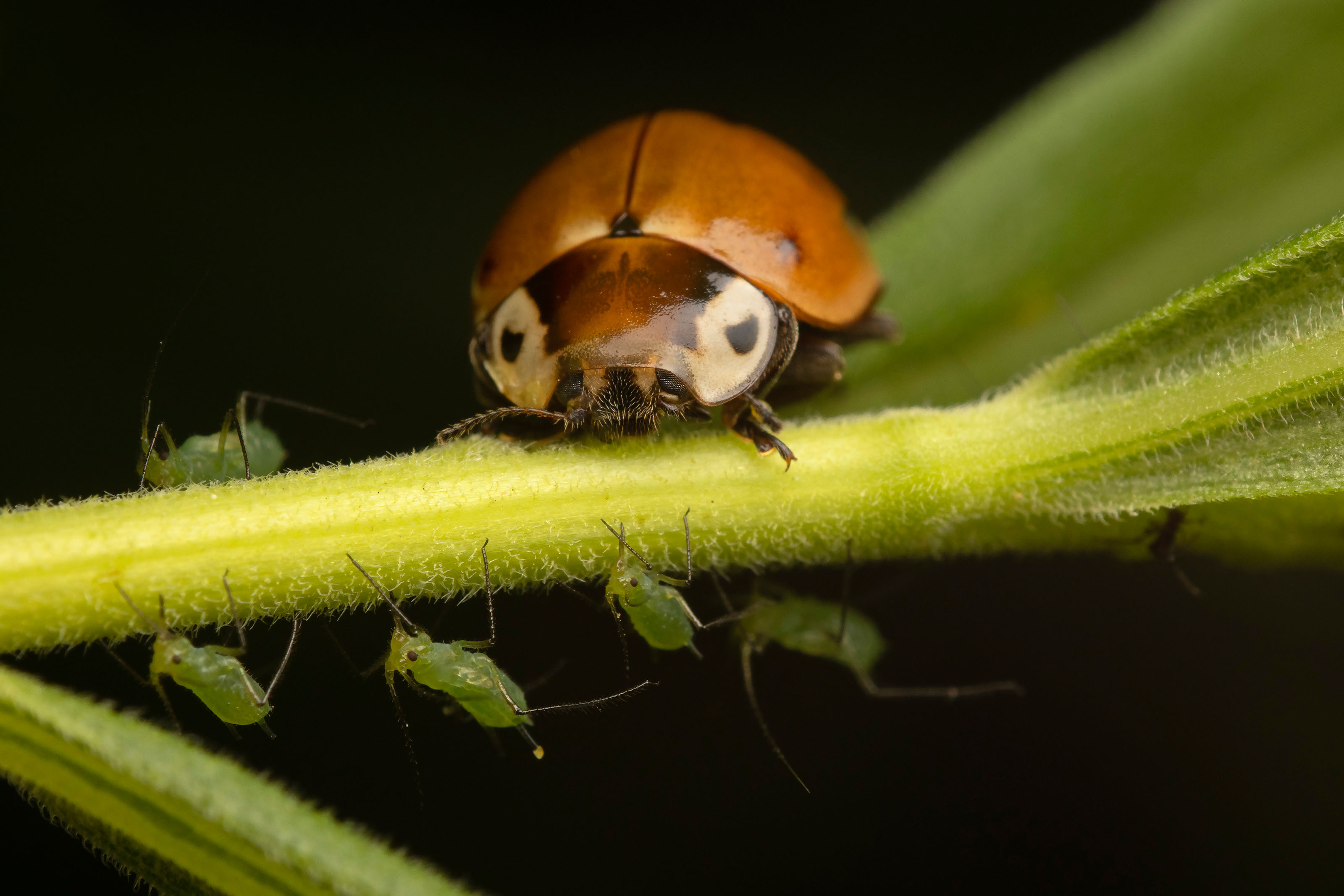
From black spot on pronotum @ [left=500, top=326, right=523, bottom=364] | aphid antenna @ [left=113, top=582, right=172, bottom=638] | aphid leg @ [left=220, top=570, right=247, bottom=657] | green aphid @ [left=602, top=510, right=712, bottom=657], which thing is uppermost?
black spot on pronotum @ [left=500, top=326, right=523, bottom=364]

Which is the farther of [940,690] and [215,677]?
[940,690]

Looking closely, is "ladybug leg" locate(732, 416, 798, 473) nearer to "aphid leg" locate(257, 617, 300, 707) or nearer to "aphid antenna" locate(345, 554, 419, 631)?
"aphid antenna" locate(345, 554, 419, 631)

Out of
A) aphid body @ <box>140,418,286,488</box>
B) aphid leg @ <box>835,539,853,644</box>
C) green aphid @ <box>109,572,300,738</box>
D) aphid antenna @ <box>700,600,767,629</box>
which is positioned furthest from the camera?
aphid antenna @ <box>700,600,767,629</box>

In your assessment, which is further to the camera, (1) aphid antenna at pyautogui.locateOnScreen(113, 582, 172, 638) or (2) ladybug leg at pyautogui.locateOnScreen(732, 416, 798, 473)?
(2) ladybug leg at pyautogui.locateOnScreen(732, 416, 798, 473)

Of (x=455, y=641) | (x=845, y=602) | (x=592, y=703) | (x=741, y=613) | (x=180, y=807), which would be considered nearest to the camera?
(x=180, y=807)

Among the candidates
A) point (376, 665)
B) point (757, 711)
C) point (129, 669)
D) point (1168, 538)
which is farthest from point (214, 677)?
point (1168, 538)

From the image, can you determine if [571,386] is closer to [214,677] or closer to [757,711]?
[214,677]

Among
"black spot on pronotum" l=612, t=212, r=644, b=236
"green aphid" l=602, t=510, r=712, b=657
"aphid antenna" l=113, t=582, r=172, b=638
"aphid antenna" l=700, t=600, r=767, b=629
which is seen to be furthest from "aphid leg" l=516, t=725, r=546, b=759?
"black spot on pronotum" l=612, t=212, r=644, b=236

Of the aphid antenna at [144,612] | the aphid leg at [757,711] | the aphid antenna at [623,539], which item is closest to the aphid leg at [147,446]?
the aphid antenna at [144,612]
